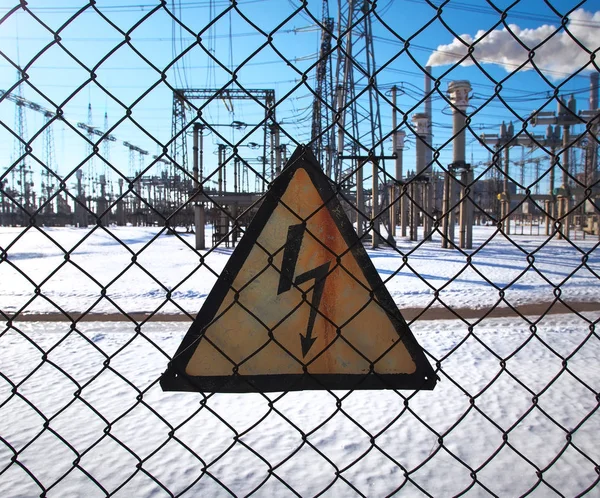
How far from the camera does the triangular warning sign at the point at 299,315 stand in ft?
5.14

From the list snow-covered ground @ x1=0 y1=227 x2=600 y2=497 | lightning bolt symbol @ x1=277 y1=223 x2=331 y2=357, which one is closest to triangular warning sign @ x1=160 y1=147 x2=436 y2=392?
lightning bolt symbol @ x1=277 y1=223 x2=331 y2=357

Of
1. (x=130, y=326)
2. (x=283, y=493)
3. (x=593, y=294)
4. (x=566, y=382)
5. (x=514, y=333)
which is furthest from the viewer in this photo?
(x=593, y=294)

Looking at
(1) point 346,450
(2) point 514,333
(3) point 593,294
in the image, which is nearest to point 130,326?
(1) point 346,450

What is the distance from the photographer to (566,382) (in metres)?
3.43

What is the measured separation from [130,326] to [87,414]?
2.64 m

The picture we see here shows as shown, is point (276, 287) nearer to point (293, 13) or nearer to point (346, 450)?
point (293, 13)

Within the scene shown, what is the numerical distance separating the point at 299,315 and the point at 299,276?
0.50ft

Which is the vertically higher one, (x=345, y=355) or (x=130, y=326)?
(x=345, y=355)

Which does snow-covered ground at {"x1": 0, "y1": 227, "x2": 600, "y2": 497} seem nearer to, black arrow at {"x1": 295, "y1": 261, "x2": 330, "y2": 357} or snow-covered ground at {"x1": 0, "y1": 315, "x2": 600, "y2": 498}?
snow-covered ground at {"x1": 0, "y1": 315, "x2": 600, "y2": 498}

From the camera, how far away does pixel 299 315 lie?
161 centimetres

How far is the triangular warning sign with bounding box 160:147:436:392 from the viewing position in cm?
157

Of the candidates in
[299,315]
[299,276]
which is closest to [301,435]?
[299,315]

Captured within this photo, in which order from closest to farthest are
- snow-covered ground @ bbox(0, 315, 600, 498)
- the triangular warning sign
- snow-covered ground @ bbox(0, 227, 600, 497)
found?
the triangular warning sign < snow-covered ground @ bbox(0, 227, 600, 497) < snow-covered ground @ bbox(0, 315, 600, 498)

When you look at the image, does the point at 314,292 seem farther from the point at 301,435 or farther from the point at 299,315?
the point at 301,435
